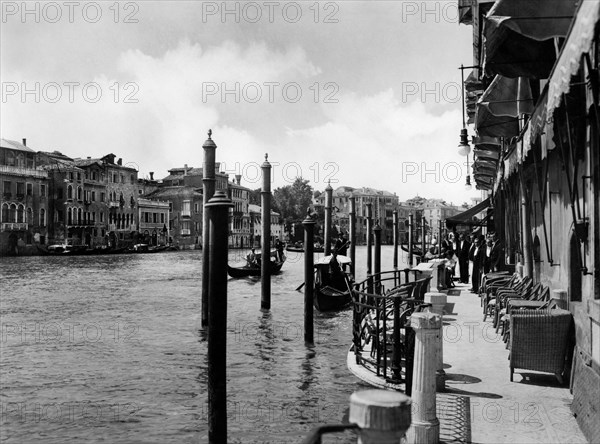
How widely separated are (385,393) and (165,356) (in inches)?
374

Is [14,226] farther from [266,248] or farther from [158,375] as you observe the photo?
[158,375]

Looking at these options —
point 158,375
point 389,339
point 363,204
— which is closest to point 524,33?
point 389,339

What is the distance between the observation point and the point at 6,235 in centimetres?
5750

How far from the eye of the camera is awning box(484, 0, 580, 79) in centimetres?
564

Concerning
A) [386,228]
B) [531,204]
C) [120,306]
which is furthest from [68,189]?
[386,228]

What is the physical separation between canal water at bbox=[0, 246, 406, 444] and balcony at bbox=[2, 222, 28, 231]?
41430mm

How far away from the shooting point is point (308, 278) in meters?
11.0

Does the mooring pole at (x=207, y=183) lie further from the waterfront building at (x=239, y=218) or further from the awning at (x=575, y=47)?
the waterfront building at (x=239, y=218)

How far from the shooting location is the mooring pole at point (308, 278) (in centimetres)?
1108

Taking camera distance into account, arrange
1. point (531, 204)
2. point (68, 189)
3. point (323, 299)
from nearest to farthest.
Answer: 1. point (531, 204)
2. point (323, 299)
3. point (68, 189)

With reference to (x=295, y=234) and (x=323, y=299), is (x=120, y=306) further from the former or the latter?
(x=295, y=234)

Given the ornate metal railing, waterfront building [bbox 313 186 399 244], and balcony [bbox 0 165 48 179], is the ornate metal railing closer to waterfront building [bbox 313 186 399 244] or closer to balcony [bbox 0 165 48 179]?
balcony [bbox 0 165 48 179]

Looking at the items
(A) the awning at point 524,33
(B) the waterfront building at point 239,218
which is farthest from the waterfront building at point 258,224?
(A) the awning at point 524,33

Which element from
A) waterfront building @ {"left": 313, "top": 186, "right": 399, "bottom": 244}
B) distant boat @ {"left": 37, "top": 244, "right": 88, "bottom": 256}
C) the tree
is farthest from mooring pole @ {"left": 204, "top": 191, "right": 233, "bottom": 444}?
waterfront building @ {"left": 313, "top": 186, "right": 399, "bottom": 244}
